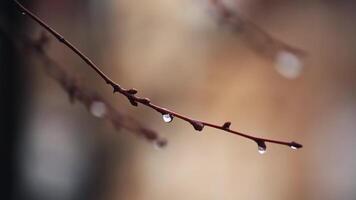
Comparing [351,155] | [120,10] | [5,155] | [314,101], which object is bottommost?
[5,155]

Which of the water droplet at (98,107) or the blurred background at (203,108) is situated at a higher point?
the blurred background at (203,108)

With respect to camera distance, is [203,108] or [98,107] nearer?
[98,107]

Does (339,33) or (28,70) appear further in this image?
(339,33)

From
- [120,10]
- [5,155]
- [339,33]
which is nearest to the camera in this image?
[5,155]

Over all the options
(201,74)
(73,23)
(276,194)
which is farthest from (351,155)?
(73,23)

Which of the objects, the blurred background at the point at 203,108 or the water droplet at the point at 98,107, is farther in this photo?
the blurred background at the point at 203,108

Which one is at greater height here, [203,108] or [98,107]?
[203,108]

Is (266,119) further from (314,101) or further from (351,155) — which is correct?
(351,155)

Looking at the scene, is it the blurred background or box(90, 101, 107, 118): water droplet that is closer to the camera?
box(90, 101, 107, 118): water droplet
